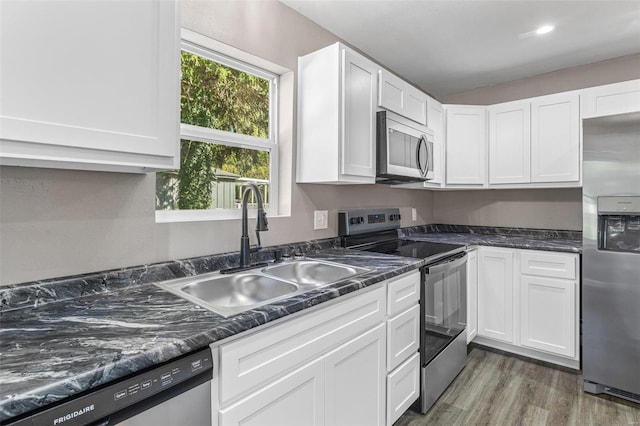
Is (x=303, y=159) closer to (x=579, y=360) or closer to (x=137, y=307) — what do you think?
(x=137, y=307)

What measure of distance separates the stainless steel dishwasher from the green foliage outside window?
0.96 m

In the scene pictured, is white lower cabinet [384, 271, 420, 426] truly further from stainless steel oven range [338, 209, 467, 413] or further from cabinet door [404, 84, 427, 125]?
cabinet door [404, 84, 427, 125]

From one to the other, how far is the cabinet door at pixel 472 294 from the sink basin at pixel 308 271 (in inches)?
56.1

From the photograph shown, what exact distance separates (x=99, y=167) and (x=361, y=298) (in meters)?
1.15

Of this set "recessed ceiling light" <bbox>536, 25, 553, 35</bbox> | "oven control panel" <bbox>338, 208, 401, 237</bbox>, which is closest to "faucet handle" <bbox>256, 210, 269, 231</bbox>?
"oven control panel" <bbox>338, 208, 401, 237</bbox>

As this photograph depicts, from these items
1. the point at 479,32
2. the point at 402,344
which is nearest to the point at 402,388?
the point at 402,344

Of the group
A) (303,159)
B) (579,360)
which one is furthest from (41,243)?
(579,360)

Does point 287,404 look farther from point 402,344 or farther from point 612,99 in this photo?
point 612,99

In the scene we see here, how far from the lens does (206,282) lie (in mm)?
1491

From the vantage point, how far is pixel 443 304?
2168mm

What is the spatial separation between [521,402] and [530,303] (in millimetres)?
778

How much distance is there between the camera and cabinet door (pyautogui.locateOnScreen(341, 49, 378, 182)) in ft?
6.36

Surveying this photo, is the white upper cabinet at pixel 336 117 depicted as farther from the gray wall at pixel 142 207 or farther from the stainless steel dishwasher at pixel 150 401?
the stainless steel dishwasher at pixel 150 401

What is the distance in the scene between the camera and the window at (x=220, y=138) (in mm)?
1694
